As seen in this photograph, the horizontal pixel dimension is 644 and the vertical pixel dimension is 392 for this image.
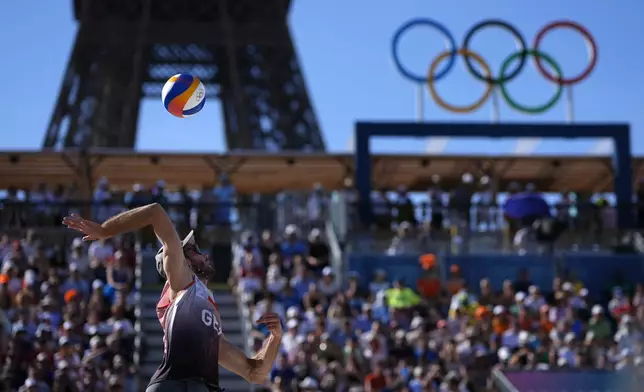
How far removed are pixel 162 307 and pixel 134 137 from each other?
122ft

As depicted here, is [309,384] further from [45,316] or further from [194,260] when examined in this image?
[194,260]

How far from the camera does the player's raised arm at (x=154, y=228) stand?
596 centimetres

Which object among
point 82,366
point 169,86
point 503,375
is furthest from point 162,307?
point 82,366

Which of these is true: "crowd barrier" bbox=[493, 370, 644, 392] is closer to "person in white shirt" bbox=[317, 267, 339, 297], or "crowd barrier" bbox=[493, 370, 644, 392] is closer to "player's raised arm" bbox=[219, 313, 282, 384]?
"player's raised arm" bbox=[219, 313, 282, 384]

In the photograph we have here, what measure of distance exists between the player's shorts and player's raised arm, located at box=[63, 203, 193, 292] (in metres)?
0.52

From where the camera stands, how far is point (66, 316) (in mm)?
16562

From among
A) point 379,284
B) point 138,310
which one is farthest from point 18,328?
point 379,284

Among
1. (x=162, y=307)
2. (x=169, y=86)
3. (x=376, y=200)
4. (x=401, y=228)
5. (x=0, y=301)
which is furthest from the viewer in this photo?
(x=376, y=200)

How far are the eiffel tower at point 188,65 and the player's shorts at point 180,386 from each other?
34520 millimetres

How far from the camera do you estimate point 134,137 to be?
1710 inches

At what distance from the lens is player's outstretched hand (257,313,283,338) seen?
708cm


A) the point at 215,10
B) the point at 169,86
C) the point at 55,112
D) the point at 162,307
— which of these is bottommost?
the point at 162,307

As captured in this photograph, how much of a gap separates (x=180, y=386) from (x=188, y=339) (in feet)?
0.87

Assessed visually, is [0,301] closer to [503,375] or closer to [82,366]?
[82,366]
